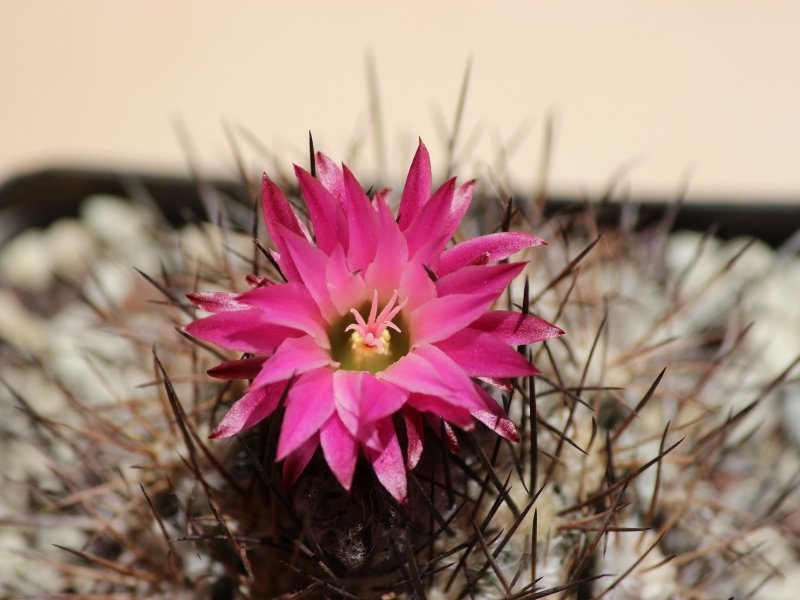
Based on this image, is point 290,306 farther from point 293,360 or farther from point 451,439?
point 451,439

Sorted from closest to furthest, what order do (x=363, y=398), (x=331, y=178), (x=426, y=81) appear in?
(x=363, y=398) → (x=331, y=178) → (x=426, y=81)

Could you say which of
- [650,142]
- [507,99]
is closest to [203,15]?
[507,99]

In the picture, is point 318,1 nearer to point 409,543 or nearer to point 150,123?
point 150,123

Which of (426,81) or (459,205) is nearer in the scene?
(459,205)

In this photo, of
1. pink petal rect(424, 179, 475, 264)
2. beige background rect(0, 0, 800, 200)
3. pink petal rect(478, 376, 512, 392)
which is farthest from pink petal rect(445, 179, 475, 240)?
beige background rect(0, 0, 800, 200)

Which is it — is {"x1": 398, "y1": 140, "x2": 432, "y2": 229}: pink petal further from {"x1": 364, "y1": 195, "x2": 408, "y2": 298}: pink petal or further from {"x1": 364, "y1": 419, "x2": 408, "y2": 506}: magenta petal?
{"x1": 364, "y1": 419, "x2": 408, "y2": 506}: magenta petal

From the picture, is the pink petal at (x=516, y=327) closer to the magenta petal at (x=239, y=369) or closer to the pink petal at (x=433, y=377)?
the pink petal at (x=433, y=377)

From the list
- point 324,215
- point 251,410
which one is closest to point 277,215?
point 324,215
